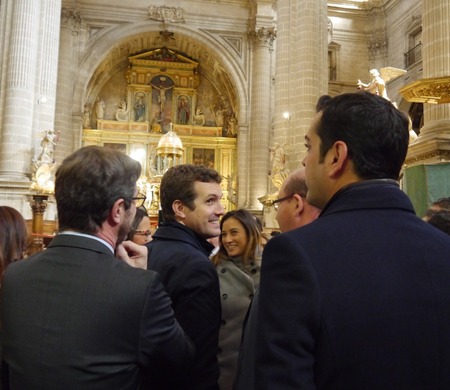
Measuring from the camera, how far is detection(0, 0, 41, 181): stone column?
13.2 meters

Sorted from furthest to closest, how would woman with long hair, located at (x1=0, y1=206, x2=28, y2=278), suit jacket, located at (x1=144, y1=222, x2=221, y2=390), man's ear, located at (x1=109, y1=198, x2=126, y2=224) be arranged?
1. woman with long hair, located at (x1=0, y1=206, x2=28, y2=278)
2. suit jacket, located at (x1=144, y1=222, x2=221, y2=390)
3. man's ear, located at (x1=109, y1=198, x2=126, y2=224)

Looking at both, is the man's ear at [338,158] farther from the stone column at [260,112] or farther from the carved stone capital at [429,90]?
the stone column at [260,112]

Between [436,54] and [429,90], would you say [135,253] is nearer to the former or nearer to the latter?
[429,90]

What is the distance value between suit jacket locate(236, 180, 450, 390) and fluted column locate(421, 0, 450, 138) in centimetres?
891

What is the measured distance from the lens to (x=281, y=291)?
Answer: 1269 millimetres

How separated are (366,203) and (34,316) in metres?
1.05

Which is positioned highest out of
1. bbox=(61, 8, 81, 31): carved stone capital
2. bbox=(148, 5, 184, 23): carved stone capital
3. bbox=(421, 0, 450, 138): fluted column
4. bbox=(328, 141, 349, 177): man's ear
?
bbox=(148, 5, 184, 23): carved stone capital

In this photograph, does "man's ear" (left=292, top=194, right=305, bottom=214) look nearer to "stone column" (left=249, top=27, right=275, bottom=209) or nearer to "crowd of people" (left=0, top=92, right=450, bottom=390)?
"crowd of people" (left=0, top=92, right=450, bottom=390)

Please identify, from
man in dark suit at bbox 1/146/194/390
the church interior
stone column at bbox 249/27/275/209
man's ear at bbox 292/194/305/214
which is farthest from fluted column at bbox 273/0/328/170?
man in dark suit at bbox 1/146/194/390

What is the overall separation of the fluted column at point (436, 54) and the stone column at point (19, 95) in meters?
9.59

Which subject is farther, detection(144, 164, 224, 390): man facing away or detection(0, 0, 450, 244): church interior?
detection(0, 0, 450, 244): church interior

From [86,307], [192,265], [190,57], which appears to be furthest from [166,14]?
[86,307]

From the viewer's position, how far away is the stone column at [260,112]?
2242 centimetres

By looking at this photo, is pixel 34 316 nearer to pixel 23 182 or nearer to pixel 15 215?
pixel 15 215
